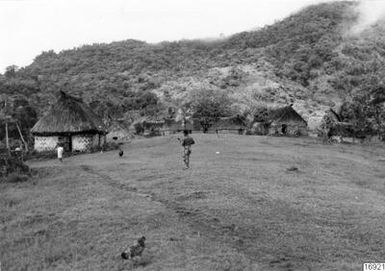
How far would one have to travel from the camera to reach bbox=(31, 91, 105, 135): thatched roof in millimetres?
45844

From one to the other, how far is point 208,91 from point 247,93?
12.2 meters

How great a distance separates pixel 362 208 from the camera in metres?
19.2

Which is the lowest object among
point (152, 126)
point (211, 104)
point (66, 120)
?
point (152, 126)

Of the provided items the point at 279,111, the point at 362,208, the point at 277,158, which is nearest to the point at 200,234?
the point at 362,208

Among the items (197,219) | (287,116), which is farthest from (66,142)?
(287,116)

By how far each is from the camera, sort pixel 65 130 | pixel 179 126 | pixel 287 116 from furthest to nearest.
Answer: pixel 179 126 → pixel 287 116 → pixel 65 130

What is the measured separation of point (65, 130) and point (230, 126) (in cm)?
4382

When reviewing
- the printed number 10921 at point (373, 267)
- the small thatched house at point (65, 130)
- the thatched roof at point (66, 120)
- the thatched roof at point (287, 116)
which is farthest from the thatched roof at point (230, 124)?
the printed number 10921 at point (373, 267)

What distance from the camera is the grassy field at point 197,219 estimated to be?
515 inches

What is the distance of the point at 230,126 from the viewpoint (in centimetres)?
8494

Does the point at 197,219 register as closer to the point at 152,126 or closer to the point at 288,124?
the point at 288,124

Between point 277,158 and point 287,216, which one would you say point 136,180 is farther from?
point 277,158

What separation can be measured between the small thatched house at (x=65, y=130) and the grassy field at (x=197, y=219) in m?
17.0

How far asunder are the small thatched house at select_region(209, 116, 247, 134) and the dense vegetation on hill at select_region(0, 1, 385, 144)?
2065 cm
